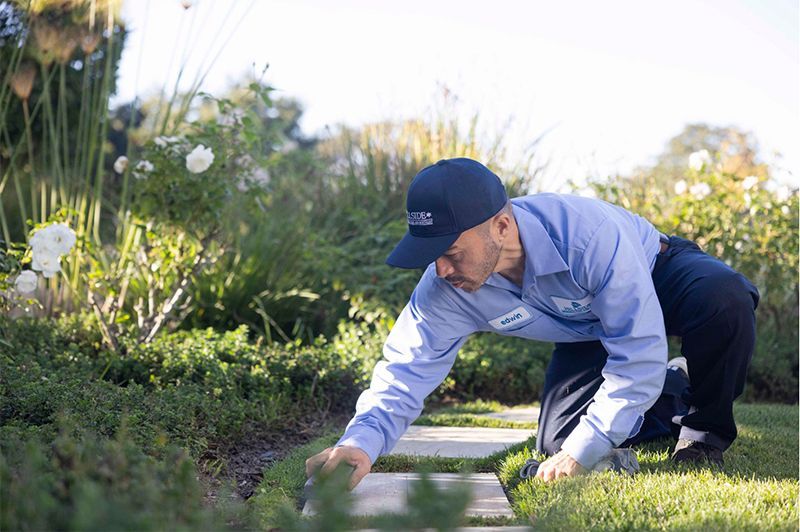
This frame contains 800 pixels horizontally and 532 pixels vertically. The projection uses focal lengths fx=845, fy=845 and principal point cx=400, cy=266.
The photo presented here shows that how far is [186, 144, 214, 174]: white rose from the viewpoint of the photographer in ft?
13.5

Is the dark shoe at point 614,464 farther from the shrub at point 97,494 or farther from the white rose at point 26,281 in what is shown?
the white rose at point 26,281

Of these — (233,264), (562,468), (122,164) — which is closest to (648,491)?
(562,468)

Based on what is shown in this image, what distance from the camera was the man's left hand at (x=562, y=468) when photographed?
95.4 inches

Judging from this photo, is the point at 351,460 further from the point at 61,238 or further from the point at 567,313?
the point at 61,238

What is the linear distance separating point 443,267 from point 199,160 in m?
2.06

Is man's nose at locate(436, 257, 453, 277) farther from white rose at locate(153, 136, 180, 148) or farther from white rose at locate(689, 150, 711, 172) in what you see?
white rose at locate(689, 150, 711, 172)

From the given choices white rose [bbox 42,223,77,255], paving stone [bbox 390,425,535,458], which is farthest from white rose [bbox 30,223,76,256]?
paving stone [bbox 390,425,535,458]

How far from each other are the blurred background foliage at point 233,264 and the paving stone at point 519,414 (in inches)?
14.6

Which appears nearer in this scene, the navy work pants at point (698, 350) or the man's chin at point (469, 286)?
the man's chin at point (469, 286)

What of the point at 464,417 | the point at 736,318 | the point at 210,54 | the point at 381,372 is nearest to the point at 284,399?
the point at 464,417

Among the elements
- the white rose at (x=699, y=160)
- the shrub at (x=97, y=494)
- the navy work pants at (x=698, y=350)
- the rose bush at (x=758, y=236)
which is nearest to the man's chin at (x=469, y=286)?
the navy work pants at (x=698, y=350)

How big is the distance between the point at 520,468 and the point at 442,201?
0.97 meters

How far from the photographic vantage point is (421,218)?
235 cm

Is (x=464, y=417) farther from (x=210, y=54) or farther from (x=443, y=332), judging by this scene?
(x=210, y=54)
